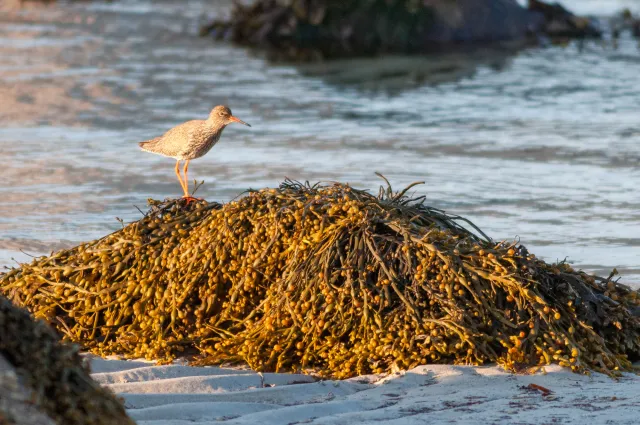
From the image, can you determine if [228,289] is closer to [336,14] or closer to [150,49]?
[150,49]

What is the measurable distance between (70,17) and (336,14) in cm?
629

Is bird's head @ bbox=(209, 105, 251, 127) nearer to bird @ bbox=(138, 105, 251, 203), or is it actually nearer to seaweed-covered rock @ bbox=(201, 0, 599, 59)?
bird @ bbox=(138, 105, 251, 203)

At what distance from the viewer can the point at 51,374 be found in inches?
114

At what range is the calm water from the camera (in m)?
8.36

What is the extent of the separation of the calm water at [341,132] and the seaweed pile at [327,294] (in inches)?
66.7

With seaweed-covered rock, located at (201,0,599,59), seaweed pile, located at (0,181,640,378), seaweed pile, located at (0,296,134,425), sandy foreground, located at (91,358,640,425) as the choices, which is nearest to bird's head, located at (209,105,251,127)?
seaweed pile, located at (0,181,640,378)

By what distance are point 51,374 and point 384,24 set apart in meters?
17.5

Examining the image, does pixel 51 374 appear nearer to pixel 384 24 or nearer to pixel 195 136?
pixel 195 136

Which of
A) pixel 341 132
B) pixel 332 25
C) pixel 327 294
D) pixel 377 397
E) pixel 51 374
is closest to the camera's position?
pixel 51 374

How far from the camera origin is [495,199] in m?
8.93

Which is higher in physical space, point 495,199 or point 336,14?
point 336,14

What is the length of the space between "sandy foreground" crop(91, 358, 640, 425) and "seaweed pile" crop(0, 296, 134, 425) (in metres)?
1.03

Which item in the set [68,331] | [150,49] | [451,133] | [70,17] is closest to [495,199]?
[451,133]

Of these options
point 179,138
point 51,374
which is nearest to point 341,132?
point 179,138
